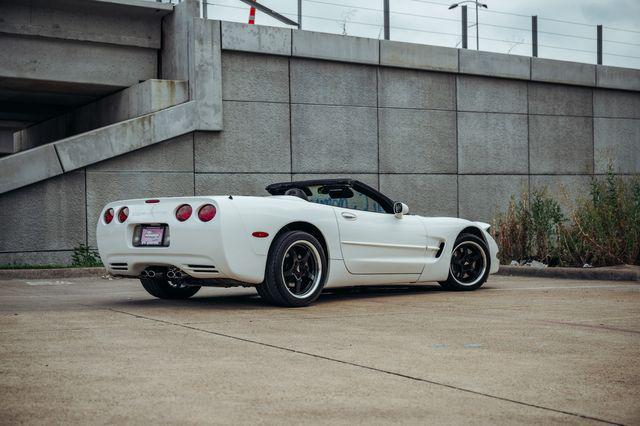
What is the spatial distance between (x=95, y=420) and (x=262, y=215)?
14.3 ft

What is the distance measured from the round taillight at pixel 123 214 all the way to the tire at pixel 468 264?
11.7 ft

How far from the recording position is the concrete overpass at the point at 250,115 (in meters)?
14.9

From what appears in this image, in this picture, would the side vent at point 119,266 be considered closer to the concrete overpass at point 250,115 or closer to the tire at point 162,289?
the tire at point 162,289

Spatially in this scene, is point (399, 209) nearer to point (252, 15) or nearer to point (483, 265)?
point (483, 265)

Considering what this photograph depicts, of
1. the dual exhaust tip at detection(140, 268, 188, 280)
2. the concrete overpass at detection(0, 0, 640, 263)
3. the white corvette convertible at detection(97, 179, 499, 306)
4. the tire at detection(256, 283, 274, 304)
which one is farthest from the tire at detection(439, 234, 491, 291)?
the concrete overpass at detection(0, 0, 640, 263)

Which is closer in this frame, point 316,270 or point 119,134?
point 316,270

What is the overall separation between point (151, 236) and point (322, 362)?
3.48 metres

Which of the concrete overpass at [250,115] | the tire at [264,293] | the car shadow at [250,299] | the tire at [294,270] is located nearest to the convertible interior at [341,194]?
the tire at [294,270]

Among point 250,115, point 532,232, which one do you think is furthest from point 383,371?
point 250,115

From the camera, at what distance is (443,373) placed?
4891 millimetres

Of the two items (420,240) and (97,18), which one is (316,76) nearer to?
(97,18)

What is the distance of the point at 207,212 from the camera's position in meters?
7.94

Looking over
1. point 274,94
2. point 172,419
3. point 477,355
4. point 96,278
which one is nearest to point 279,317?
point 477,355

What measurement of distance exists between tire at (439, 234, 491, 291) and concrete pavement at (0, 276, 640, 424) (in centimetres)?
142
